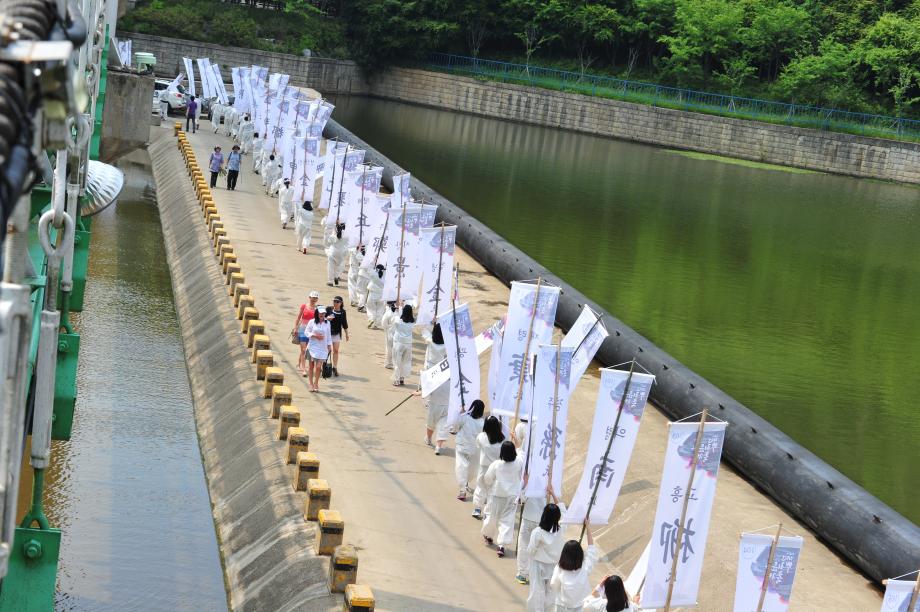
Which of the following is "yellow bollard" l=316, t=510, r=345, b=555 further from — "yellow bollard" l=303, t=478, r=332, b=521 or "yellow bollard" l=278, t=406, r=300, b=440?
"yellow bollard" l=278, t=406, r=300, b=440

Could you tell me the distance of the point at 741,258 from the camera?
109ft

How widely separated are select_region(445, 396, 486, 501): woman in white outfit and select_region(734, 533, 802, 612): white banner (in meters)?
4.01

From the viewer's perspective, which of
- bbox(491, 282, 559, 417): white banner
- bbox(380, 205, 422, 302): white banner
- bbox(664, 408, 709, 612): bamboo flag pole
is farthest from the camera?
bbox(380, 205, 422, 302): white banner

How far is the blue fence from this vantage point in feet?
Result: 186

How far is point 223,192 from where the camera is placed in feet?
98.3

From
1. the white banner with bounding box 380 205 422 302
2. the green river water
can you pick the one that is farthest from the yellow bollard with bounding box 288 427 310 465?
the green river water

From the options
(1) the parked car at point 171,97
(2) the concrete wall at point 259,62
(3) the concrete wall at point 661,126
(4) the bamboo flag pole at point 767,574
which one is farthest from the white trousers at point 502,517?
(2) the concrete wall at point 259,62

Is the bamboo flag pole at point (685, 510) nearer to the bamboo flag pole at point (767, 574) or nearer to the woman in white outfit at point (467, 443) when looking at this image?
the bamboo flag pole at point (767, 574)

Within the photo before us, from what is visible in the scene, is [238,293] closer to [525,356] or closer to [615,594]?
[525,356]

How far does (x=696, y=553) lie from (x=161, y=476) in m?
7.42

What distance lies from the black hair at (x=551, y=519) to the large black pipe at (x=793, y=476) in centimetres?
376

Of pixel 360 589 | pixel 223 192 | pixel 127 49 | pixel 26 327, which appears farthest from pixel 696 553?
pixel 127 49

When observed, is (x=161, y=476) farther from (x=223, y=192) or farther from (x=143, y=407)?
(x=223, y=192)

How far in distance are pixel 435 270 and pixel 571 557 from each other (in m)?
8.80
